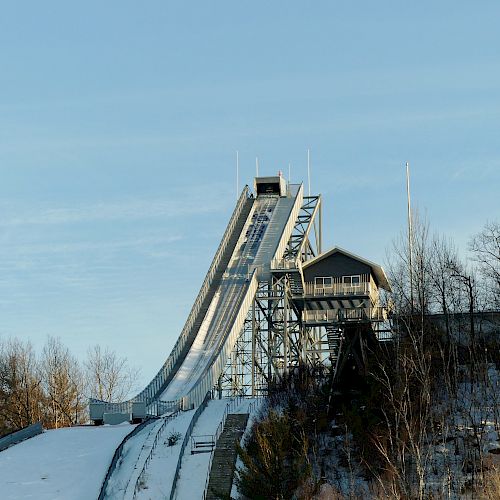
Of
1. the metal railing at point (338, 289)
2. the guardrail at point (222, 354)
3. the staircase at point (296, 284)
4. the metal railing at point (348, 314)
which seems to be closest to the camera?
the guardrail at point (222, 354)

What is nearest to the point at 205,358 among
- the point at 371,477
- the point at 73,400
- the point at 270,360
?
the point at 270,360

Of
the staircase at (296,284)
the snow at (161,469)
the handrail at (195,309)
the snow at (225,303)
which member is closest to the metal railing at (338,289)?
the staircase at (296,284)

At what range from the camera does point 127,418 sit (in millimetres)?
55031

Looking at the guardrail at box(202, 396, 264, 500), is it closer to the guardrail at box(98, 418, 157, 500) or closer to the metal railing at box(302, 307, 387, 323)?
the guardrail at box(98, 418, 157, 500)

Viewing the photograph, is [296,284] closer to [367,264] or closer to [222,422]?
[367,264]

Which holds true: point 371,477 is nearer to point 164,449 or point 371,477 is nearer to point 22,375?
point 164,449

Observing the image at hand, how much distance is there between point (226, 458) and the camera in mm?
41625

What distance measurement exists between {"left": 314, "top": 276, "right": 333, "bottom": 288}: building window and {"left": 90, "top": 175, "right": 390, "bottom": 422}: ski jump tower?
64mm

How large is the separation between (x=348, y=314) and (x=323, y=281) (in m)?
3.41

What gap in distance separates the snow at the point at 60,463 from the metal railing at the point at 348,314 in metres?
19.9

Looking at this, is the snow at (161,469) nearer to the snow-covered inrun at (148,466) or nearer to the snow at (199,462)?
the snow-covered inrun at (148,466)

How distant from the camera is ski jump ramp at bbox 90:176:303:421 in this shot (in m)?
59.7

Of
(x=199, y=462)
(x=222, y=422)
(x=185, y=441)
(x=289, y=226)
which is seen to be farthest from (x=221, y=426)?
(x=289, y=226)

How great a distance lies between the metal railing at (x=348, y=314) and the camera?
67000 mm
